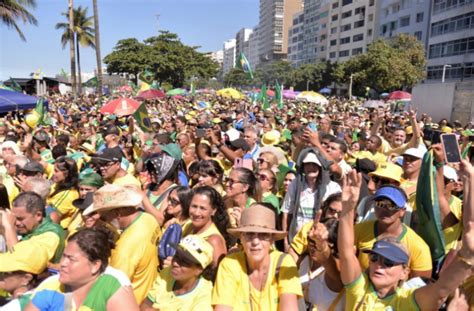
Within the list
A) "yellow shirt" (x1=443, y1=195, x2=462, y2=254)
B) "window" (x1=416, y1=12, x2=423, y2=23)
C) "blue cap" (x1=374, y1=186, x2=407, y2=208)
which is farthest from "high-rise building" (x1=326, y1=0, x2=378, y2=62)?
"blue cap" (x1=374, y1=186, x2=407, y2=208)

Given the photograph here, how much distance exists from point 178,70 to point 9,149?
1799 inches

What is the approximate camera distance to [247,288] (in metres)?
2.65

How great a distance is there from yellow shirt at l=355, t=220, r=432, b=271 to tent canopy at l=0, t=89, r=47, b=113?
986cm

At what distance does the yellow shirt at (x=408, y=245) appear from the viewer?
289cm

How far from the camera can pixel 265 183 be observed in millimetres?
4777

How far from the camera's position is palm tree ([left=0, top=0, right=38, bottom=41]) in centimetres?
1945

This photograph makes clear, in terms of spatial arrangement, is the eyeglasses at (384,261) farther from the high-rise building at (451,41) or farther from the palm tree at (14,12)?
the high-rise building at (451,41)

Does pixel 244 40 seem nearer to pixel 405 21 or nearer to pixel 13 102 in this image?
pixel 405 21

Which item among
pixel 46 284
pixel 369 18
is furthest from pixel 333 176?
pixel 369 18

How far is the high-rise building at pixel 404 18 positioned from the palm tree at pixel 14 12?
150 ft

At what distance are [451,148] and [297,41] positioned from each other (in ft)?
350

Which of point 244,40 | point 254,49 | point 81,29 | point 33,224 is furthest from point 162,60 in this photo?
point 244,40

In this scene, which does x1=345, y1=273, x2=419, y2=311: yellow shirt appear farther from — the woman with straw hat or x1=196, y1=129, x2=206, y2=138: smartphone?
x1=196, y1=129, x2=206, y2=138: smartphone

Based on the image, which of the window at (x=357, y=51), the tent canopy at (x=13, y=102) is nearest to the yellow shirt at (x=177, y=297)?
the tent canopy at (x=13, y=102)
